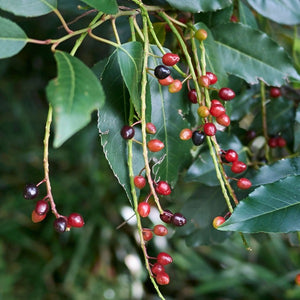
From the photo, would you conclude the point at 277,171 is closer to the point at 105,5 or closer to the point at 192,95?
the point at 192,95

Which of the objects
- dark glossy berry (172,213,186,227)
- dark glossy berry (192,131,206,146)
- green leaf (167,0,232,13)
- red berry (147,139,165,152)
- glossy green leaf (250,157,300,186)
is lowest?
glossy green leaf (250,157,300,186)

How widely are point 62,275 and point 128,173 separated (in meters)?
1.99

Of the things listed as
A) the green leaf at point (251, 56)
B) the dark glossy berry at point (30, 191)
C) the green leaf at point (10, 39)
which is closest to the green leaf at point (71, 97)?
the green leaf at point (10, 39)

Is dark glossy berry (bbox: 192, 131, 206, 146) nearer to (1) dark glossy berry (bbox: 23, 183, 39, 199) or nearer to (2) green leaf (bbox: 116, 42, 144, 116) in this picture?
(2) green leaf (bbox: 116, 42, 144, 116)

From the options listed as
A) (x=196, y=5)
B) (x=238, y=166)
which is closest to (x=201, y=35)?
(x=196, y=5)

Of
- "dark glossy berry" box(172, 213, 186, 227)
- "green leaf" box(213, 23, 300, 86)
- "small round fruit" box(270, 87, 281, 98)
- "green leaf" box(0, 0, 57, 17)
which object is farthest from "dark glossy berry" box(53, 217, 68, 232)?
"small round fruit" box(270, 87, 281, 98)

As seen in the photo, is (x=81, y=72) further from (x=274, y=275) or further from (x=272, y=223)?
(x=274, y=275)

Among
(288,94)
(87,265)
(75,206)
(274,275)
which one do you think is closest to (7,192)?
(75,206)

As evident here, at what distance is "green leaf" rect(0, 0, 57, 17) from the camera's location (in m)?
0.46

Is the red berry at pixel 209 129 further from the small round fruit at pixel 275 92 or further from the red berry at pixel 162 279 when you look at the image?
the small round fruit at pixel 275 92

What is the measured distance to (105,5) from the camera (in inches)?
18.5

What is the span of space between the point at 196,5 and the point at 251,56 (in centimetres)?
13

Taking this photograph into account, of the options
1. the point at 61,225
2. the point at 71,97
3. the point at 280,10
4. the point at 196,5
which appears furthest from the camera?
the point at 280,10

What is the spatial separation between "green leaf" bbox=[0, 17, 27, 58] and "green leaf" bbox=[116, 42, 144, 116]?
0.11 meters
